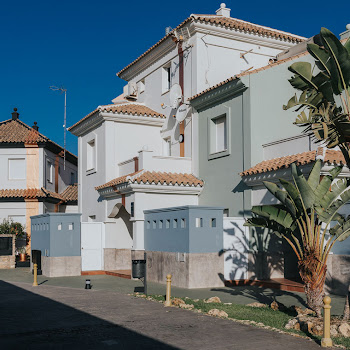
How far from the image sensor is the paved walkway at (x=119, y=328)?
924 cm

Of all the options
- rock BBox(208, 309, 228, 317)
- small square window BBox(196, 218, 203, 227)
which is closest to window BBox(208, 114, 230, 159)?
small square window BBox(196, 218, 203, 227)

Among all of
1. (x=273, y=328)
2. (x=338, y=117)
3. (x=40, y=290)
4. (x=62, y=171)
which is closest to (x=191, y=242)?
(x=40, y=290)

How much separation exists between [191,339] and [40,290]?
9295 millimetres

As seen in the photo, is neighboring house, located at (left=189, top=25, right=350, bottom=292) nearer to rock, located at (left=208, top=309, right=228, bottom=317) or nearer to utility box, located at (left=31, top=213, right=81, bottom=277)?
rock, located at (left=208, top=309, right=228, bottom=317)

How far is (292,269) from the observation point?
18297mm

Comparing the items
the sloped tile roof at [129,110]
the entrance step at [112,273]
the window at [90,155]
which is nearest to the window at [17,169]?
the window at [90,155]

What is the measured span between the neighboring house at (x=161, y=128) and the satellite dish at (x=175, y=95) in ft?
0.18

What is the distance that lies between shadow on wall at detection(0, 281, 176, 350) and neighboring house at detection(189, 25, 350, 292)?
6.72 m

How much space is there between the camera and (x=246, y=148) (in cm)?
1905

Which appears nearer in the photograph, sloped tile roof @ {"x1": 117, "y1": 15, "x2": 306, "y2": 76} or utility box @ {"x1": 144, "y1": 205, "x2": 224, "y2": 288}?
utility box @ {"x1": 144, "y1": 205, "x2": 224, "y2": 288}

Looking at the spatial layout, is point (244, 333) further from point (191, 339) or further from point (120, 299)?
point (120, 299)

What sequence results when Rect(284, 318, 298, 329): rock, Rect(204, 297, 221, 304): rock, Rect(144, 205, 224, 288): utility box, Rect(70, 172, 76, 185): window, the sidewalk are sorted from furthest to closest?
1. Rect(70, 172, 76, 185): window
2. Rect(144, 205, 224, 288): utility box
3. the sidewalk
4. Rect(204, 297, 221, 304): rock
5. Rect(284, 318, 298, 329): rock

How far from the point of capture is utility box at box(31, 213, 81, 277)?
2233 cm

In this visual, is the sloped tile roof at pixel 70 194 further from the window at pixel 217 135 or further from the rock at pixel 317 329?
the rock at pixel 317 329
